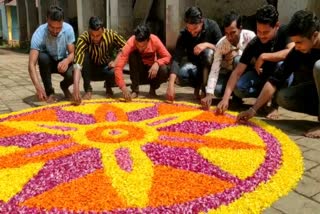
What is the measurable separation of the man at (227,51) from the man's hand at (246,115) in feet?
1.66

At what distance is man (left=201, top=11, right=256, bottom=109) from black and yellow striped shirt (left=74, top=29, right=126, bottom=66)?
1397mm

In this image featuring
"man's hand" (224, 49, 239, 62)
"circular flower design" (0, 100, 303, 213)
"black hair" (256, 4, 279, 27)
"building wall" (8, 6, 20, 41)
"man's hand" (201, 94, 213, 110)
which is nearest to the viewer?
"circular flower design" (0, 100, 303, 213)

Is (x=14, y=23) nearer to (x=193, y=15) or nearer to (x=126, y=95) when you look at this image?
(x=126, y=95)

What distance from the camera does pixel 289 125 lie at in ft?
12.6

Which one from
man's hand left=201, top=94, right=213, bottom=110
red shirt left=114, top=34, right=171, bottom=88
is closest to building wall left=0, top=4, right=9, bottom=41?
red shirt left=114, top=34, right=171, bottom=88

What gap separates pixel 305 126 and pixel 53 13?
3168 mm

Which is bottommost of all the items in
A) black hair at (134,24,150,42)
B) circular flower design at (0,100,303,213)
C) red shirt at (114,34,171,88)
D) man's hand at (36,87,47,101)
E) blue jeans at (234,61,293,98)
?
circular flower design at (0,100,303,213)

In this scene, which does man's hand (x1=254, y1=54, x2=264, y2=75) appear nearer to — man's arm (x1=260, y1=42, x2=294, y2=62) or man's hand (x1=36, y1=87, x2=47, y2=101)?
man's arm (x1=260, y1=42, x2=294, y2=62)

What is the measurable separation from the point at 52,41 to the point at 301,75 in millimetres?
3110

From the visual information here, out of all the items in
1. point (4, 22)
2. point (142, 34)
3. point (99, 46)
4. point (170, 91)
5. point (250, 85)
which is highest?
point (142, 34)

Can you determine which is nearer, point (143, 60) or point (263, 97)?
point (263, 97)

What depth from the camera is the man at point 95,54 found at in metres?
4.66

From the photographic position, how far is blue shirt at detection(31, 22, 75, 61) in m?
4.96

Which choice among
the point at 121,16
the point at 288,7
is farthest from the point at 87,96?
the point at 121,16
